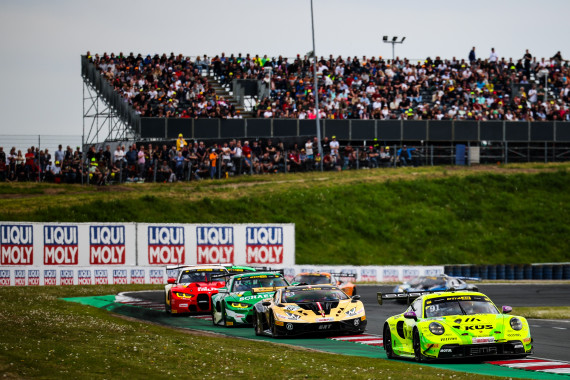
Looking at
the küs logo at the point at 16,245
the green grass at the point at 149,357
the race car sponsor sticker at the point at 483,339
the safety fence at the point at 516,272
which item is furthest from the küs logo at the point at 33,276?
the race car sponsor sticker at the point at 483,339

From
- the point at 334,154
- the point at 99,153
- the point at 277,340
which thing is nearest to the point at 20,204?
the point at 99,153

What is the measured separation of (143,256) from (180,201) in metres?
7.58

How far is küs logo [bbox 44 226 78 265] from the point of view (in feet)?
123

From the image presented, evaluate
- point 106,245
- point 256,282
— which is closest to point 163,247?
point 106,245

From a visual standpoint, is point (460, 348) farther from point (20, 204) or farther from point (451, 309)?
point (20, 204)

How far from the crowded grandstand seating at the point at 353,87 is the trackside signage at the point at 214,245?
37.2 feet

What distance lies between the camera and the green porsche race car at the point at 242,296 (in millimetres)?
22328

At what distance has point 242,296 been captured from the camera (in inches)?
881

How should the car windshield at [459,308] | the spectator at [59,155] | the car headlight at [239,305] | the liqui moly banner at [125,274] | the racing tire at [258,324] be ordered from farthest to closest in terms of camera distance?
1. the spectator at [59,155]
2. the liqui moly banner at [125,274]
3. the car headlight at [239,305]
4. the racing tire at [258,324]
5. the car windshield at [459,308]

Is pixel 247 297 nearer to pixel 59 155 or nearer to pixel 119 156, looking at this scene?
pixel 119 156

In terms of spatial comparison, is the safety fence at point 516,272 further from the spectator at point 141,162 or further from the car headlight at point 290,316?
the car headlight at point 290,316

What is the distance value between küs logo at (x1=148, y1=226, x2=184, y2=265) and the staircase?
14106mm

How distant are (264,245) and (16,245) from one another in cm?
1039

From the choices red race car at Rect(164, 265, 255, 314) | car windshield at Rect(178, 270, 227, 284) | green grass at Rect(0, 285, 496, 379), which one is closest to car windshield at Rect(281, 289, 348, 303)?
green grass at Rect(0, 285, 496, 379)
